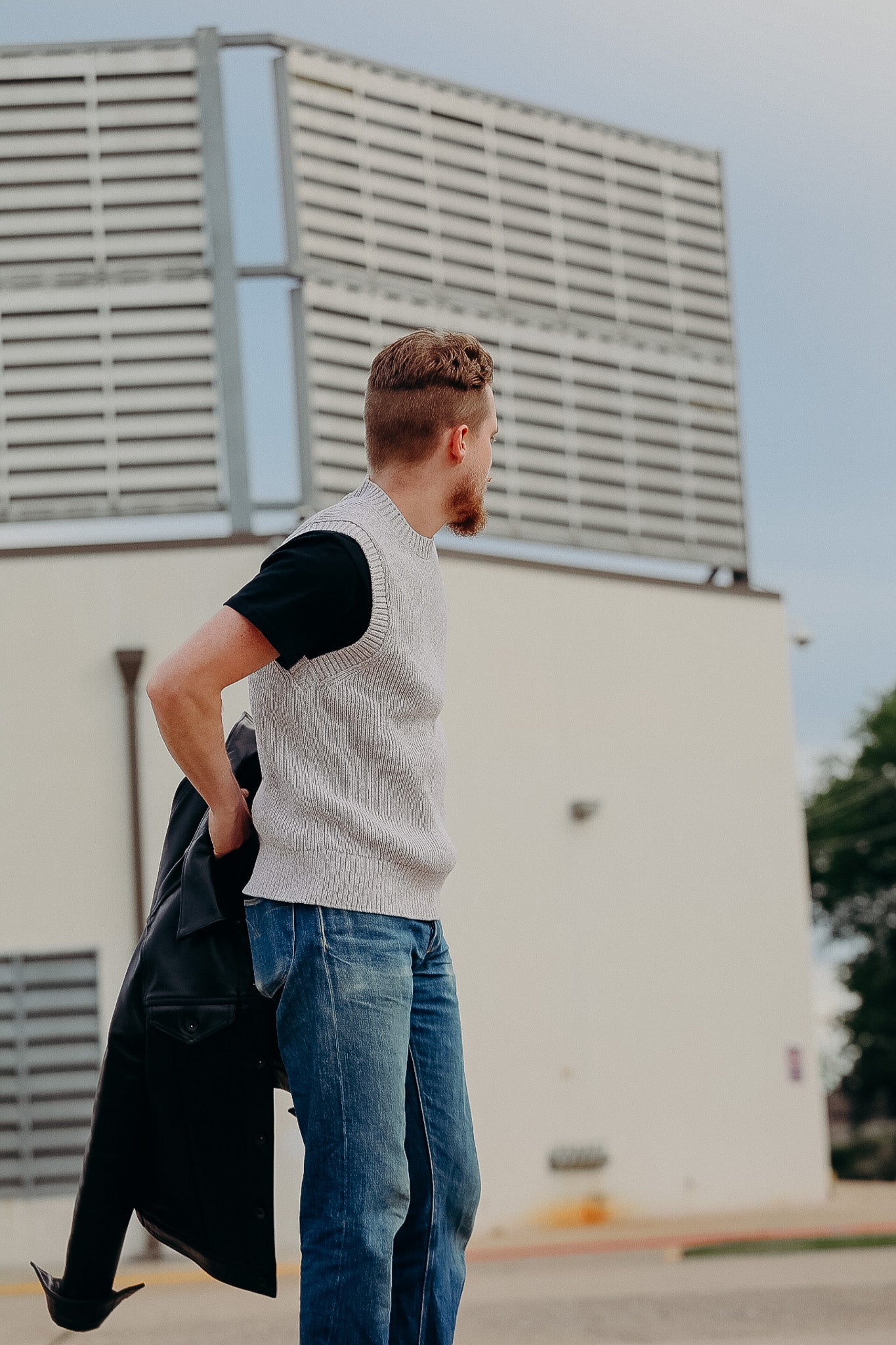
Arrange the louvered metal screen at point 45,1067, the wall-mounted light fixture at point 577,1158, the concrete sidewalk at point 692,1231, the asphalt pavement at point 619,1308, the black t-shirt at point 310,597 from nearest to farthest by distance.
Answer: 1. the black t-shirt at point 310,597
2. the asphalt pavement at point 619,1308
3. the concrete sidewalk at point 692,1231
4. the louvered metal screen at point 45,1067
5. the wall-mounted light fixture at point 577,1158

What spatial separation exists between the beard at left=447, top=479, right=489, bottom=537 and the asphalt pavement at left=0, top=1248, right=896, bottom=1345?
3.12 m

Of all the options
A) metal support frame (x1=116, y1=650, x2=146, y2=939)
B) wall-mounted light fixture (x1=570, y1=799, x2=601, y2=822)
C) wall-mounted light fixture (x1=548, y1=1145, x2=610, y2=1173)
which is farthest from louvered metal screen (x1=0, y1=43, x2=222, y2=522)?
wall-mounted light fixture (x1=548, y1=1145, x2=610, y2=1173)

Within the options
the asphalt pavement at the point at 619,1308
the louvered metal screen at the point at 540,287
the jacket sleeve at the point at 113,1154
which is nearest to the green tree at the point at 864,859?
the louvered metal screen at the point at 540,287

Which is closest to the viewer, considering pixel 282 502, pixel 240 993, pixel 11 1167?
pixel 240 993

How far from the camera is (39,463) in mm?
10766

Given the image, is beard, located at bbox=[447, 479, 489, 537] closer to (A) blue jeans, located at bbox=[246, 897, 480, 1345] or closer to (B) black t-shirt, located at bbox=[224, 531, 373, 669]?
(B) black t-shirt, located at bbox=[224, 531, 373, 669]

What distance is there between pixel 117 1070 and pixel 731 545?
421 inches

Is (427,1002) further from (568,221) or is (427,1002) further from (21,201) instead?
(568,221)

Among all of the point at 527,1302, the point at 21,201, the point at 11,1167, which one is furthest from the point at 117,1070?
the point at 21,201

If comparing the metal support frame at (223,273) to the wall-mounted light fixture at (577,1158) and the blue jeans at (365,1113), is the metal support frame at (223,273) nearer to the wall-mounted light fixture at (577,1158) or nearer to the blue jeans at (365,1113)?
the wall-mounted light fixture at (577,1158)

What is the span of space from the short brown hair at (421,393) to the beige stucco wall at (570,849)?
762 cm

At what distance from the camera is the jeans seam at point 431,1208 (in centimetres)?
259

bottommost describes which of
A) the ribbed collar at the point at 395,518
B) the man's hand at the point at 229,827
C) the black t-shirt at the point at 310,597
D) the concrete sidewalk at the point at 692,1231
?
the concrete sidewalk at the point at 692,1231

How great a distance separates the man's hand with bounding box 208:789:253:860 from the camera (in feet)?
8.64
